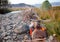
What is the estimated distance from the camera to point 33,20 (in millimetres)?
1604

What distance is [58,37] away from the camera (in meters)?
1.56

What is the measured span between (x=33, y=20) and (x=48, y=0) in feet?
0.98

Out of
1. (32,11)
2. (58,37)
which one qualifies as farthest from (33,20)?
(58,37)

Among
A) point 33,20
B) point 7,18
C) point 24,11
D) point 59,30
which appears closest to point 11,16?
point 7,18

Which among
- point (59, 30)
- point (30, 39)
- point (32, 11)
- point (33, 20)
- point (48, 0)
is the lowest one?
point (30, 39)

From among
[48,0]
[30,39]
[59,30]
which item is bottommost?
[30,39]

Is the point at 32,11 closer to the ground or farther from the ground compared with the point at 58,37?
farther from the ground

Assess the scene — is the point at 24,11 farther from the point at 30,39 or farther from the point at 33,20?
the point at 30,39

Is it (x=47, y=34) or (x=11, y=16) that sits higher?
(x=11, y=16)

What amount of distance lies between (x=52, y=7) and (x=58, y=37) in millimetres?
358

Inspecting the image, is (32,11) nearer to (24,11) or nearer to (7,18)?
(24,11)

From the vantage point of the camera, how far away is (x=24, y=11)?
5.33 ft

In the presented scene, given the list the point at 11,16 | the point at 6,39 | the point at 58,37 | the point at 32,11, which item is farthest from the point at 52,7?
the point at 6,39

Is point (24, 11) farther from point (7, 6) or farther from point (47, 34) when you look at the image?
point (47, 34)
